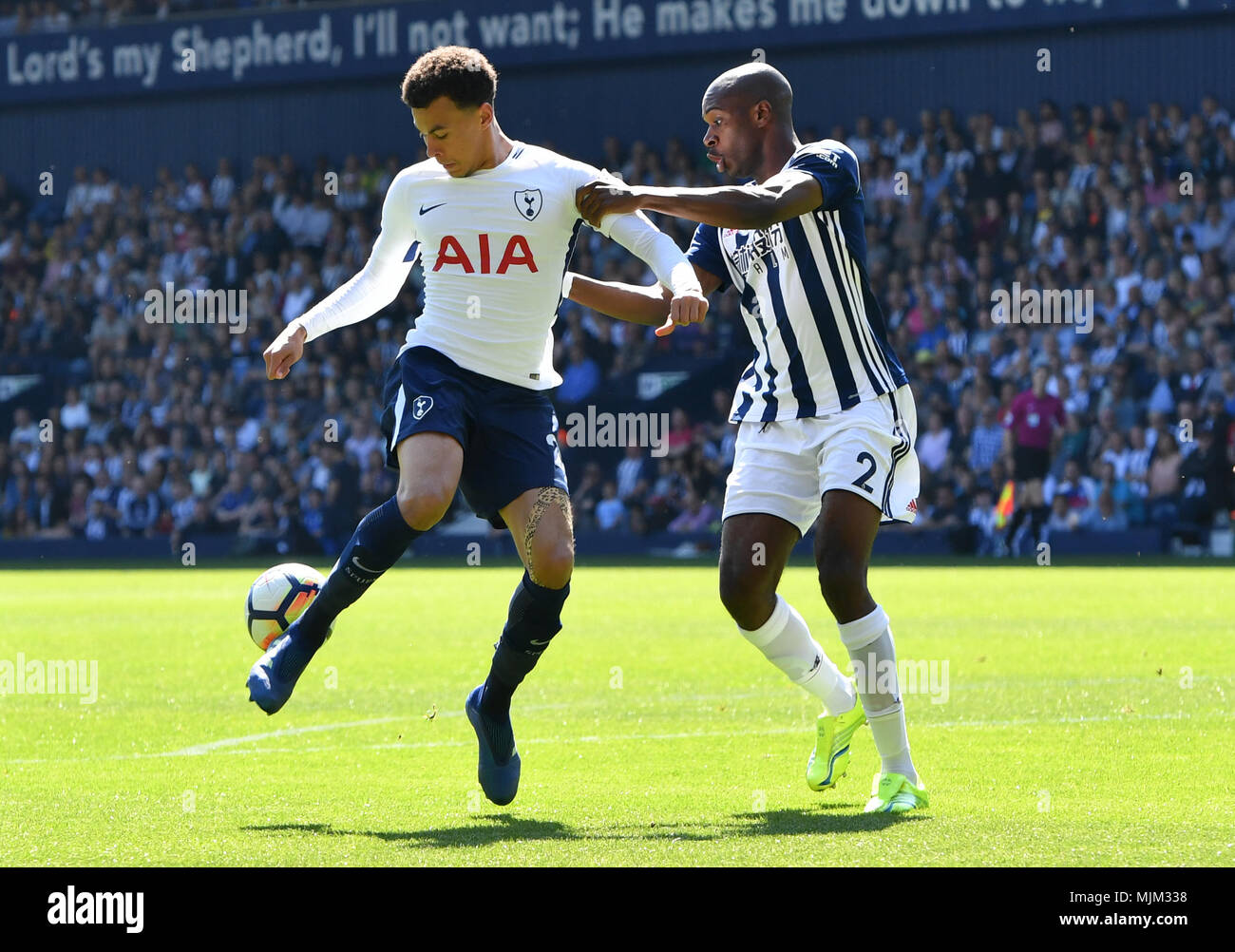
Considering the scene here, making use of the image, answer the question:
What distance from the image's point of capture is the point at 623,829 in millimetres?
4887

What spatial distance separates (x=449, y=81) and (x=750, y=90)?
3.30 feet

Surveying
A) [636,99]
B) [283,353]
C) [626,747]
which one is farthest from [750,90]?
[636,99]

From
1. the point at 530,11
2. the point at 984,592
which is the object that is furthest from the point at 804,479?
the point at 530,11

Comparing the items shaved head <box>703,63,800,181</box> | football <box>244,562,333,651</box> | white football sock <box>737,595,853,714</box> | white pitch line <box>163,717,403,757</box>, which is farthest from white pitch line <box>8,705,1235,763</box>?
shaved head <box>703,63,800,181</box>

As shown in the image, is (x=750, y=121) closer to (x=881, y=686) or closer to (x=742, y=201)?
(x=742, y=201)

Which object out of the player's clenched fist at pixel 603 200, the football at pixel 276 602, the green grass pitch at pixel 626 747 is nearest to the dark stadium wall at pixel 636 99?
the green grass pitch at pixel 626 747

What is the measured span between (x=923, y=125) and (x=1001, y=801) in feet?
63.2

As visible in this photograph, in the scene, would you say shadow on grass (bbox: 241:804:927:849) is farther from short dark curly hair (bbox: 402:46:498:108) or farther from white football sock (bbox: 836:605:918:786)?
short dark curly hair (bbox: 402:46:498:108)

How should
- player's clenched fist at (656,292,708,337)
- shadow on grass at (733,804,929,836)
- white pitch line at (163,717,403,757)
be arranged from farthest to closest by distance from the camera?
white pitch line at (163,717,403,757) → player's clenched fist at (656,292,708,337) → shadow on grass at (733,804,929,836)

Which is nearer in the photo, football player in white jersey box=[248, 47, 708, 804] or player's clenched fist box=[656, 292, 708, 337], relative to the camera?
player's clenched fist box=[656, 292, 708, 337]

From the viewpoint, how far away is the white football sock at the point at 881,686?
17.7 feet

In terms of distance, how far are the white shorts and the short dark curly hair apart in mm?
1398

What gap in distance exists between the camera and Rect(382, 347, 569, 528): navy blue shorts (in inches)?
223

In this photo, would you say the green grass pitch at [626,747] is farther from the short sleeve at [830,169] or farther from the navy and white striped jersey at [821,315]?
the short sleeve at [830,169]
